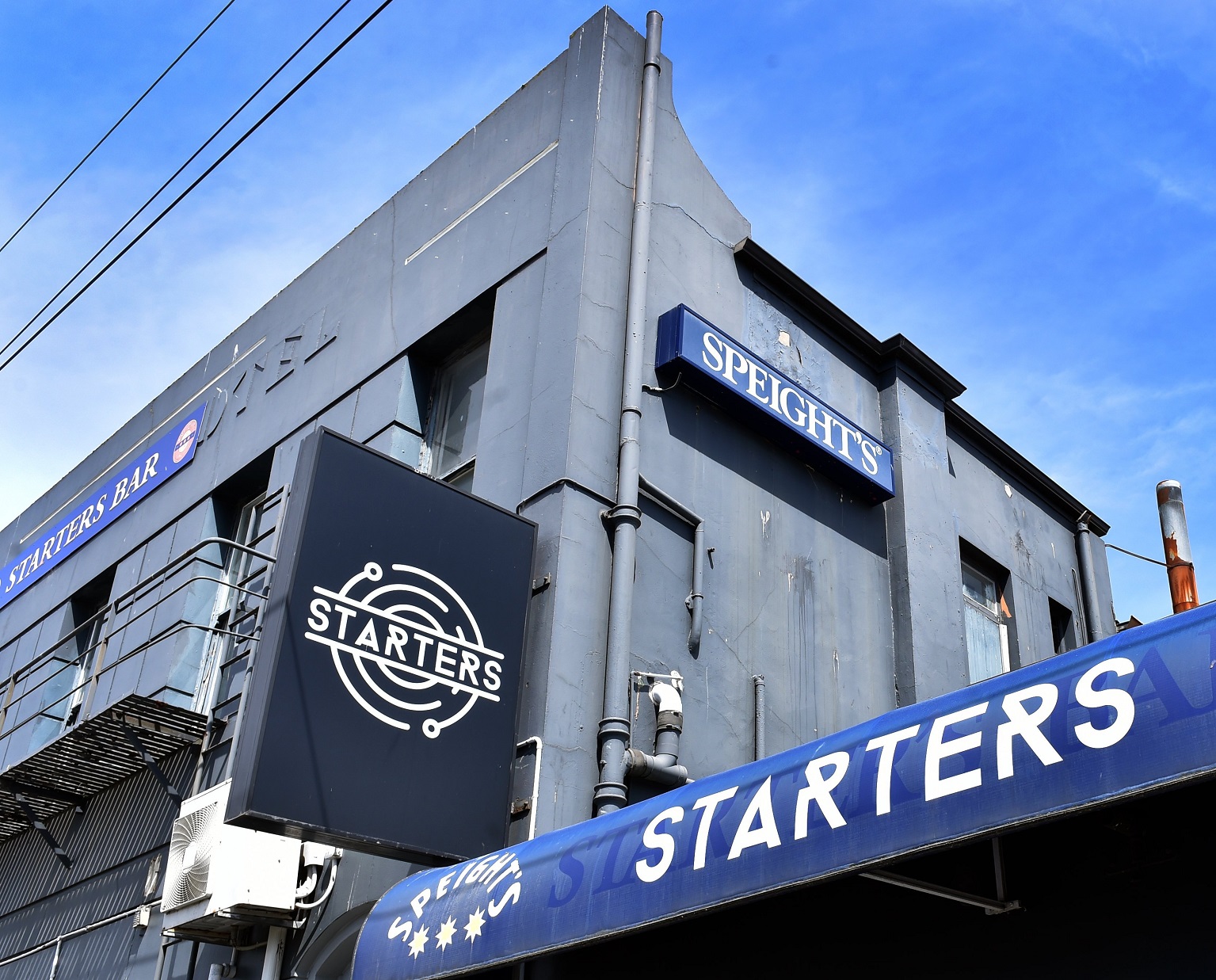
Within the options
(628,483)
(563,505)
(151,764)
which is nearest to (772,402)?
(628,483)

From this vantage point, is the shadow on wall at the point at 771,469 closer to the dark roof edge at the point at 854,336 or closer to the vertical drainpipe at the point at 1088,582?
the dark roof edge at the point at 854,336

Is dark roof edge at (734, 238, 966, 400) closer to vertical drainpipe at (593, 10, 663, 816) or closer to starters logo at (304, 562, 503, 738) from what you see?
vertical drainpipe at (593, 10, 663, 816)

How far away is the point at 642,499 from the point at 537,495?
888mm

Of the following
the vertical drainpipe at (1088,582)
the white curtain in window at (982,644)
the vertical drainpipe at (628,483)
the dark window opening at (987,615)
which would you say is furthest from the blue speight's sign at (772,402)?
the vertical drainpipe at (1088,582)

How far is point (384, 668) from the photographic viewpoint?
26.2ft

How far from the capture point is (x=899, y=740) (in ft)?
18.2

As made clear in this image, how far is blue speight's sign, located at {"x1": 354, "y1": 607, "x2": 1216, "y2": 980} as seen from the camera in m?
4.73

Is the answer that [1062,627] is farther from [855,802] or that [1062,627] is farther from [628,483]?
[855,802]

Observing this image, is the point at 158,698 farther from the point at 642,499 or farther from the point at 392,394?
the point at 642,499

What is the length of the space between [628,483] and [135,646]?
619 cm

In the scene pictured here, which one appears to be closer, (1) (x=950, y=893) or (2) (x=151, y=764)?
(1) (x=950, y=893)

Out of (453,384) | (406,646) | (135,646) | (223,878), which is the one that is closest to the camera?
(406,646)

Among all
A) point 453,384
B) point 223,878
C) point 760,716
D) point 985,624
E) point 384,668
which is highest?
point 453,384

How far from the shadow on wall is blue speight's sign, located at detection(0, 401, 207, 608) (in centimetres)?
672
